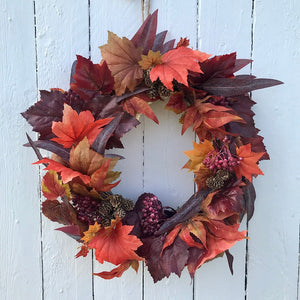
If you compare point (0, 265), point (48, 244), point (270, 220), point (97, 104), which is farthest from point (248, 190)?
point (0, 265)

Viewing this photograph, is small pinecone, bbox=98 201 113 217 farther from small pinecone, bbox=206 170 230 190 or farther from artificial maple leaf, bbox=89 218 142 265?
small pinecone, bbox=206 170 230 190

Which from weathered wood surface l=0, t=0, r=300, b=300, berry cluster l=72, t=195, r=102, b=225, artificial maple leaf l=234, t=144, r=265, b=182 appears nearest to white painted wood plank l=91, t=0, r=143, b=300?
weathered wood surface l=0, t=0, r=300, b=300

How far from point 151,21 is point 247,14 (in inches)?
10.2

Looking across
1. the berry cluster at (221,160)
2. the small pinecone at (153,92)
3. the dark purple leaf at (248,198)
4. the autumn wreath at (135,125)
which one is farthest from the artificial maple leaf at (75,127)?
the dark purple leaf at (248,198)

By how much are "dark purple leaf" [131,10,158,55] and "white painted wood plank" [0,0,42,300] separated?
0.85ft

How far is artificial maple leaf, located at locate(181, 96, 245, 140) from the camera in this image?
0.70 meters

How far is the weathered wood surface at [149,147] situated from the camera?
79 centimetres

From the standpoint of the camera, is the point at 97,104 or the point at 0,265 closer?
the point at 97,104

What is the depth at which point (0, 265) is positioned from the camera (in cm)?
83

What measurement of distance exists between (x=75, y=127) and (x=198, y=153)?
0.27 metres

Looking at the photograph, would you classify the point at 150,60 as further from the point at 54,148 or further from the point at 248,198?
the point at 248,198

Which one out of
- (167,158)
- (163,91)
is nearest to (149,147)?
(167,158)

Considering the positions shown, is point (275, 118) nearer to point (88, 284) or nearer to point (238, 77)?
point (238, 77)

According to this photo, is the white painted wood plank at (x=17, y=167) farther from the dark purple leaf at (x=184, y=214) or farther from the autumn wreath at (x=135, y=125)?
the dark purple leaf at (x=184, y=214)
